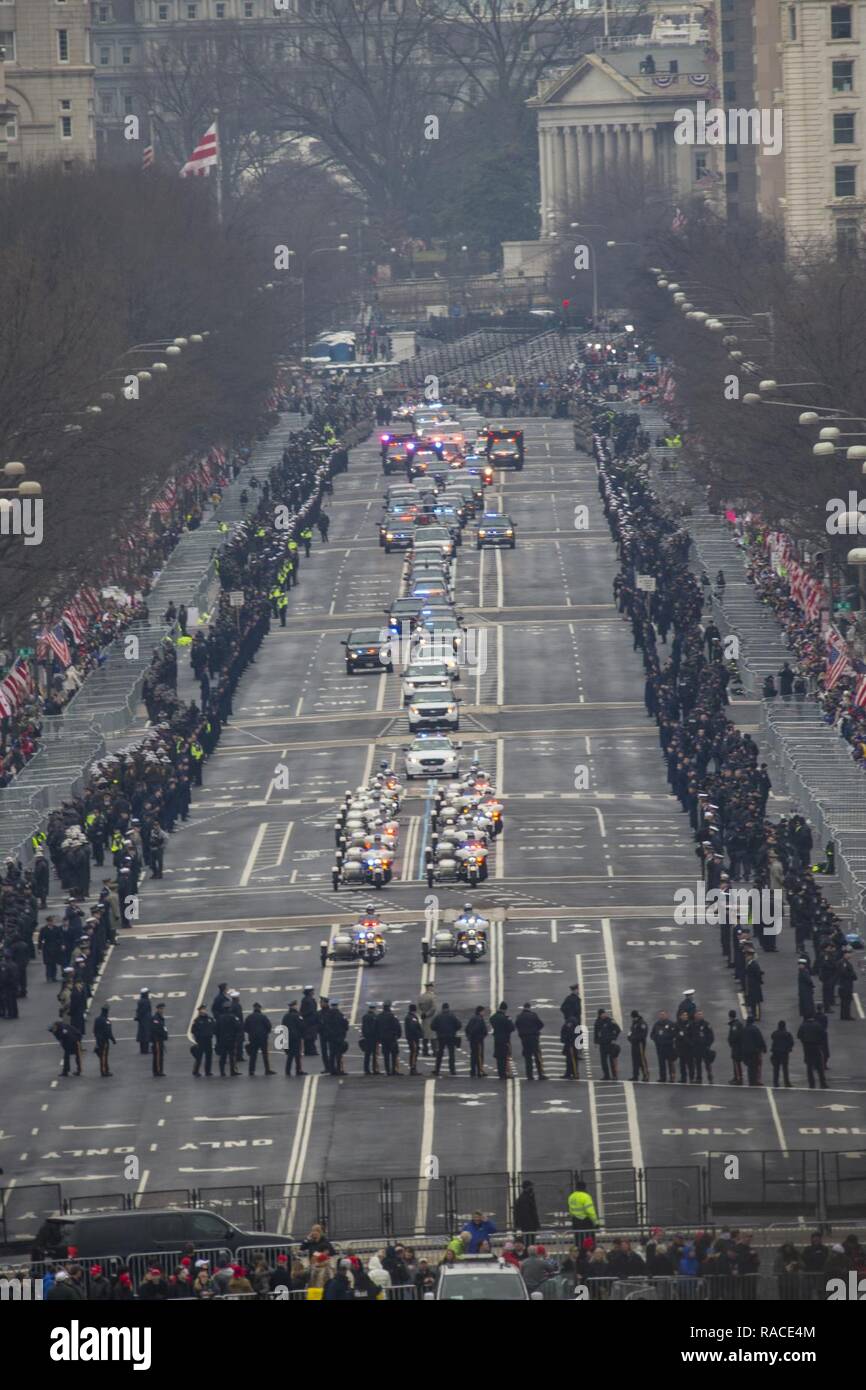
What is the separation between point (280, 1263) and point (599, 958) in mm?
23565

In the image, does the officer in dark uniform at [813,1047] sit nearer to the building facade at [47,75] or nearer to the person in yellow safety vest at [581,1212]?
the person in yellow safety vest at [581,1212]

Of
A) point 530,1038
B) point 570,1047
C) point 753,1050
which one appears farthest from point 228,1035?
point 753,1050

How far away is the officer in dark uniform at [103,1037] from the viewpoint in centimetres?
5412

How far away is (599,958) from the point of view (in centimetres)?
6253

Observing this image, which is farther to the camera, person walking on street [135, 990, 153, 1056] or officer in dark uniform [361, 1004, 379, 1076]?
→ person walking on street [135, 990, 153, 1056]

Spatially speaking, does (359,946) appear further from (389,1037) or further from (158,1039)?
(389,1037)

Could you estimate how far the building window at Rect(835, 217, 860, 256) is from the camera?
132625mm

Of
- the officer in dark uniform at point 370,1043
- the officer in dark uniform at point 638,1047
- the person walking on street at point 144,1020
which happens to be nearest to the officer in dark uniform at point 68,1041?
the person walking on street at point 144,1020

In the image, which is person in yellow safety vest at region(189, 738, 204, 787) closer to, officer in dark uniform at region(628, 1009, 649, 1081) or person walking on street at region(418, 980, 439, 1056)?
person walking on street at region(418, 980, 439, 1056)

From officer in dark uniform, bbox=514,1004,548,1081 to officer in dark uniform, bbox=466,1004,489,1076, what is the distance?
1.74ft

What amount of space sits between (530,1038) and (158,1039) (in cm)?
545

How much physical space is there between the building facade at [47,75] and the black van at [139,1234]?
156844 mm

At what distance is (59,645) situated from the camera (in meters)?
86.4

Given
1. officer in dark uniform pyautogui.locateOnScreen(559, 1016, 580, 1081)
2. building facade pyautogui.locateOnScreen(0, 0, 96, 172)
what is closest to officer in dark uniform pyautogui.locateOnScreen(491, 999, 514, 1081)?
officer in dark uniform pyautogui.locateOnScreen(559, 1016, 580, 1081)
